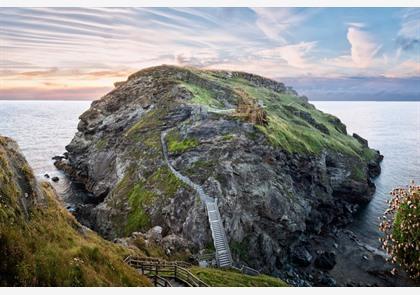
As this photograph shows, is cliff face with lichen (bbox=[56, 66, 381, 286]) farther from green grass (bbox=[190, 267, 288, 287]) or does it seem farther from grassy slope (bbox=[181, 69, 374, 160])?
green grass (bbox=[190, 267, 288, 287])

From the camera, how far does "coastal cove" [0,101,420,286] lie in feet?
192

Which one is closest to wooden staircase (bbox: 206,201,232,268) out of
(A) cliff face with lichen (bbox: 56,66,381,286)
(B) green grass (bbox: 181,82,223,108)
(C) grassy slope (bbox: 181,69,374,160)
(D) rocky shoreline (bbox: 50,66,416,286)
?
(D) rocky shoreline (bbox: 50,66,416,286)

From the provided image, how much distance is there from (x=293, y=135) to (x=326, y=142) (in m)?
12.3

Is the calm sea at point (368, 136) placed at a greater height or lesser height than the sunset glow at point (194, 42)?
lesser

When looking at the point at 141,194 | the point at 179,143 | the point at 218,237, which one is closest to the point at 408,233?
the point at 218,237

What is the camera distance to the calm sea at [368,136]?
59344mm

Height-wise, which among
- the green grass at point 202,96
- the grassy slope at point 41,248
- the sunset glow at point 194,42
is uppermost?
the sunset glow at point 194,42

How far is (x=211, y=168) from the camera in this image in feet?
166

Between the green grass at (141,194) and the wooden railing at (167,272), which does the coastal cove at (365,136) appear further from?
the wooden railing at (167,272)

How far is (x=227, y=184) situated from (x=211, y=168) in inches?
133

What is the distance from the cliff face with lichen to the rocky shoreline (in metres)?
0.17

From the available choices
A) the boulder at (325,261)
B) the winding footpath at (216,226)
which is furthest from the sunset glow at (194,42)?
the boulder at (325,261)

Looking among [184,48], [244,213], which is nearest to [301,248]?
[244,213]

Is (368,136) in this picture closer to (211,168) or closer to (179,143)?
(179,143)
